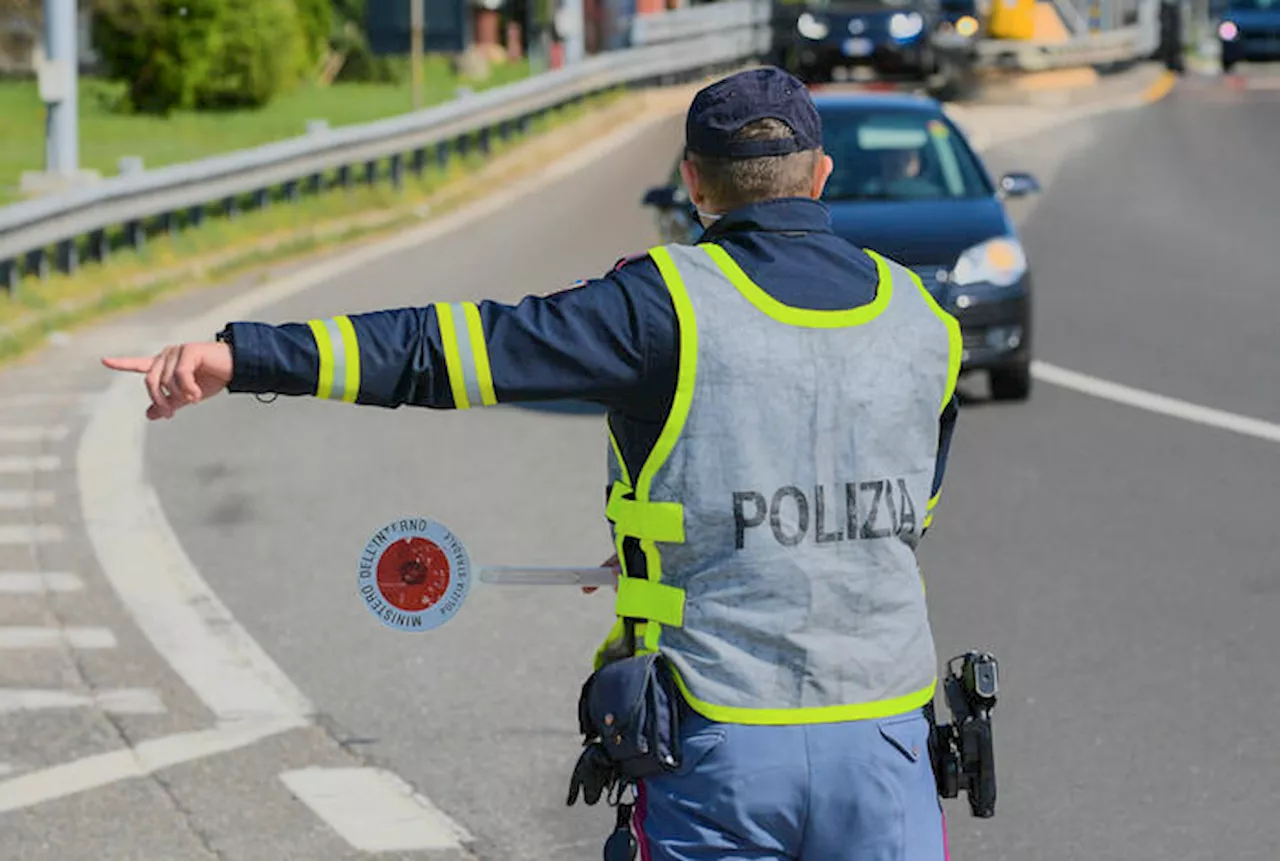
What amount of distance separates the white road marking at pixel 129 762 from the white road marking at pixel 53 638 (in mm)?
1197

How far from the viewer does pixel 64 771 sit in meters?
7.16

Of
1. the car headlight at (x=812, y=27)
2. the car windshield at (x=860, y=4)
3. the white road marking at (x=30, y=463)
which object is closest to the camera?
the white road marking at (x=30, y=463)

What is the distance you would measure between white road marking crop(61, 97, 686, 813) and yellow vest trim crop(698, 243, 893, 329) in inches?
122

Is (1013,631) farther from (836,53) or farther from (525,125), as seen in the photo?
(836,53)

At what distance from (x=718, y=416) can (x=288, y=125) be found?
34251mm

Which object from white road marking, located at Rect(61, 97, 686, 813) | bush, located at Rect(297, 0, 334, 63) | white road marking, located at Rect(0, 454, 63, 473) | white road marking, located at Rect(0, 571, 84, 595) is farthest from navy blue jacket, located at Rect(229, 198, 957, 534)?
bush, located at Rect(297, 0, 334, 63)

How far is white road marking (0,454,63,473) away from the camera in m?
12.0

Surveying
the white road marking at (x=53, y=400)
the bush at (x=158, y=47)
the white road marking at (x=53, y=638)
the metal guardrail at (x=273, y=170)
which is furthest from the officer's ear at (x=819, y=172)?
the bush at (x=158, y=47)

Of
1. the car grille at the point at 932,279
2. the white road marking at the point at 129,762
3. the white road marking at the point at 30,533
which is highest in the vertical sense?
the car grille at the point at 932,279

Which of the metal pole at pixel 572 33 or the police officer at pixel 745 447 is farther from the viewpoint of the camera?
the metal pole at pixel 572 33

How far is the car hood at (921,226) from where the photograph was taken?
1358 cm

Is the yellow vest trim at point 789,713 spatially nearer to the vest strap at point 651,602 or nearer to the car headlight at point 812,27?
the vest strap at point 651,602

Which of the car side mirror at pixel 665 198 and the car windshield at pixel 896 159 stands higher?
the car windshield at pixel 896 159

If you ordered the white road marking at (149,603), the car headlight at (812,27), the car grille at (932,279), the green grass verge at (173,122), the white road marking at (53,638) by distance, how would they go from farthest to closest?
the car headlight at (812,27)
the green grass verge at (173,122)
the car grille at (932,279)
the white road marking at (53,638)
the white road marking at (149,603)
